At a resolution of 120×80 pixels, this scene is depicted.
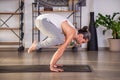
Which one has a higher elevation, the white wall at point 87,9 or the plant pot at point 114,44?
the white wall at point 87,9

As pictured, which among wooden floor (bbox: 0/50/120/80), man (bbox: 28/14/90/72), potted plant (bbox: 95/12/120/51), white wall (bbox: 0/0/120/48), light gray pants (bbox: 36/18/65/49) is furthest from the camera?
white wall (bbox: 0/0/120/48)

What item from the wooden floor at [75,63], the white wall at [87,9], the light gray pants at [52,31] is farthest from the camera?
the white wall at [87,9]

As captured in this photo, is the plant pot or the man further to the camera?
the plant pot

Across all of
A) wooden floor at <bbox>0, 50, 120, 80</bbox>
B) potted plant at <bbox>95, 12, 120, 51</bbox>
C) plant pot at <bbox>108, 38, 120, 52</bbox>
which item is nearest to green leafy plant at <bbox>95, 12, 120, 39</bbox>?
potted plant at <bbox>95, 12, 120, 51</bbox>

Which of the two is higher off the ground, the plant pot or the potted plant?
the potted plant

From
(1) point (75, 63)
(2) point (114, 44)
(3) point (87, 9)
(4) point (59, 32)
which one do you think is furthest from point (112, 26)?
(4) point (59, 32)

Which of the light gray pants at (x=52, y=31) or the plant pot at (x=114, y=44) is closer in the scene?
the light gray pants at (x=52, y=31)

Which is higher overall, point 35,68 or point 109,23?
point 109,23

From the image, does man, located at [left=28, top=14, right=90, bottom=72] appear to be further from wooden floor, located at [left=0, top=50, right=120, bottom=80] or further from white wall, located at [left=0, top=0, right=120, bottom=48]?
white wall, located at [left=0, top=0, right=120, bottom=48]

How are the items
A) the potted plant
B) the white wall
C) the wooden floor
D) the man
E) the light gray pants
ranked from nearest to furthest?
the wooden floor, the man, the light gray pants, the potted plant, the white wall

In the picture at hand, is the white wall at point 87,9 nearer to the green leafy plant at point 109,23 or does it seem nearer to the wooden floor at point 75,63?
the green leafy plant at point 109,23

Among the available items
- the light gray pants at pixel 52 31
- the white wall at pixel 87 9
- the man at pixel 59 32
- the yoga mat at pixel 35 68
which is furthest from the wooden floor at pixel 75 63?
the white wall at pixel 87 9

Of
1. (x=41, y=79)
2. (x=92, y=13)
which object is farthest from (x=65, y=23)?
(x=92, y=13)

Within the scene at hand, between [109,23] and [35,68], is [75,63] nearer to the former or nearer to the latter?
[35,68]
